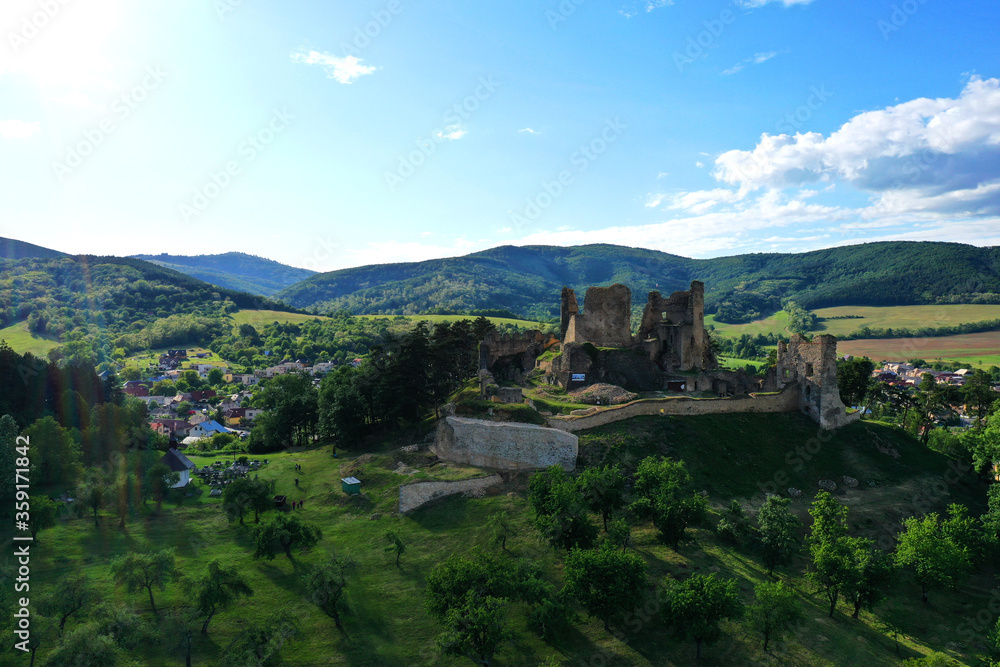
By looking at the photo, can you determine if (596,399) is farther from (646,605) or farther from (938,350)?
(938,350)

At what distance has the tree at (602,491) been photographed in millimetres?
30562

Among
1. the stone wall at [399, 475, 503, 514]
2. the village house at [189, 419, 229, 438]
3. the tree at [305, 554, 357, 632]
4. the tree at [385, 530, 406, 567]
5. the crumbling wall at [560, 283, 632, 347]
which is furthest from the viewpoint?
the village house at [189, 419, 229, 438]

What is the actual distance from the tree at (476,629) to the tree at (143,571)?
47.8 feet

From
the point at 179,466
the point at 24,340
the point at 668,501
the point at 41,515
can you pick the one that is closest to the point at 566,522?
the point at 668,501

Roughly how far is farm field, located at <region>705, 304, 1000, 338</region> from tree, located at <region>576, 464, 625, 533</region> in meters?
150

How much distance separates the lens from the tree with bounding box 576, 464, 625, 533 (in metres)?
30.6

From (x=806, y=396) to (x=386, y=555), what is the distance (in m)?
36.7

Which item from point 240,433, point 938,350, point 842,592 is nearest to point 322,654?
point 842,592

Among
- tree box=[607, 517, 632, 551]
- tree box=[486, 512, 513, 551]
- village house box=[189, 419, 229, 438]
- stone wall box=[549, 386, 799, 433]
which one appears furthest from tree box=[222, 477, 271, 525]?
village house box=[189, 419, 229, 438]

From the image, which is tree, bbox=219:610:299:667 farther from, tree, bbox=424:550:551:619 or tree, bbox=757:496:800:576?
tree, bbox=757:496:800:576

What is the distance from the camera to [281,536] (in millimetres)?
30391

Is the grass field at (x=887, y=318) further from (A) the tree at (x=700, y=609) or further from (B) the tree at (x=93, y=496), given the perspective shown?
(B) the tree at (x=93, y=496)

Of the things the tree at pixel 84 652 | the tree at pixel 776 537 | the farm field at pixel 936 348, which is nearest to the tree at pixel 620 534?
the tree at pixel 776 537

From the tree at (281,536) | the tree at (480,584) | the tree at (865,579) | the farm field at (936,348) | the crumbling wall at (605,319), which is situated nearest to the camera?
the tree at (480,584)
